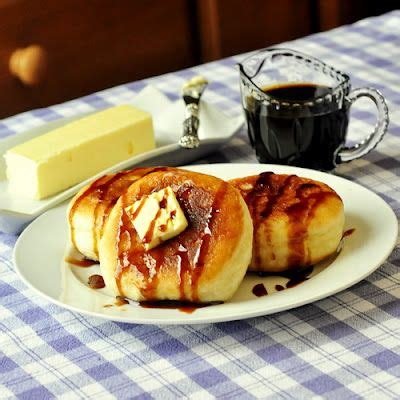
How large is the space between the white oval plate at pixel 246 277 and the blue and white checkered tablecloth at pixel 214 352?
0.04 meters

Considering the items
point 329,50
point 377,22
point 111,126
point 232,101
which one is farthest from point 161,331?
point 377,22

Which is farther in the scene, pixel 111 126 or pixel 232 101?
pixel 232 101

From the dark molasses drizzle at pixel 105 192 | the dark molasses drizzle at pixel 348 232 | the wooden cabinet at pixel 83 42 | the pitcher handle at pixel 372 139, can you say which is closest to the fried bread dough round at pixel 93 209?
the dark molasses drizzle at pixel 105 192

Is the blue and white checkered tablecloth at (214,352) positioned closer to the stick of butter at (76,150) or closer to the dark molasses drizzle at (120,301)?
the dark molasses drizzle at (120,301)

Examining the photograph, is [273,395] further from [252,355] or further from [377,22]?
[377,22]

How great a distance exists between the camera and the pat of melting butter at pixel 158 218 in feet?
3.13

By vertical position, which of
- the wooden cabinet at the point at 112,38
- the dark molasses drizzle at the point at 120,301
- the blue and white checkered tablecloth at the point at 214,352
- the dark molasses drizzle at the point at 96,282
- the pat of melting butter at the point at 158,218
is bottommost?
the wooden cabinet at the point at 112,38

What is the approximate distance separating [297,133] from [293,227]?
319mm

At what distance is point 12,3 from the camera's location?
2.54 m

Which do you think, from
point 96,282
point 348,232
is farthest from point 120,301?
point 348,232

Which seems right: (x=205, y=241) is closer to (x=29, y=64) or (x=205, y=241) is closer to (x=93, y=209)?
(x=93, y=209)

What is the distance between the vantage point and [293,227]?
1014mm

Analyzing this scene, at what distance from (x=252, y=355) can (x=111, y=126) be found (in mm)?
580

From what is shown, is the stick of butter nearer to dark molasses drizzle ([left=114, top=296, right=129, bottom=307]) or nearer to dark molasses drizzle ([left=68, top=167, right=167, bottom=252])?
dark molasses drizzle ([left=68, top=167, right=167, bottom=252])
